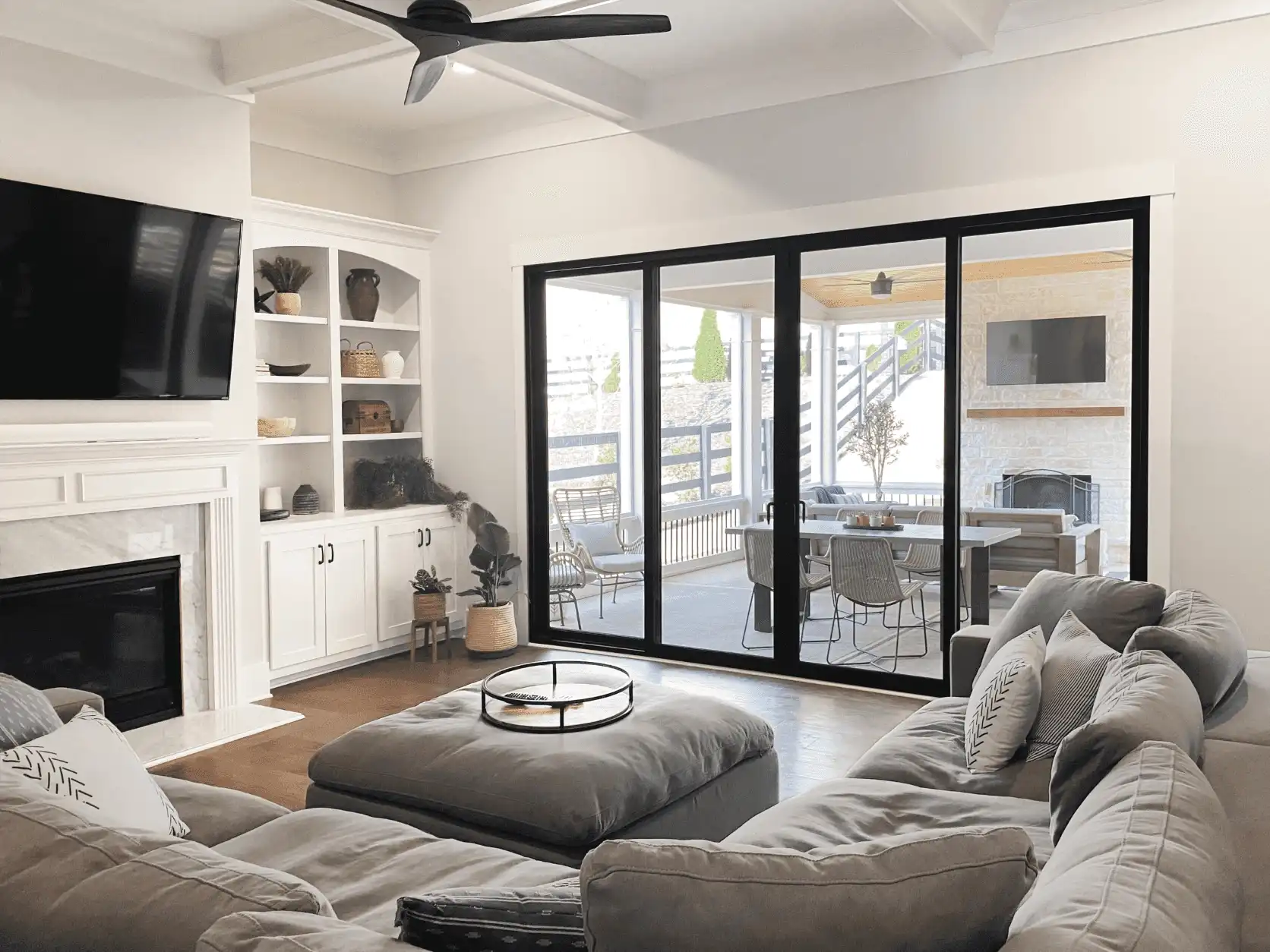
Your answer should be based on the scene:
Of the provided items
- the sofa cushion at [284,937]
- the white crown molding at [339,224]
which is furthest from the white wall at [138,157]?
the sofa cushion at [284,937]

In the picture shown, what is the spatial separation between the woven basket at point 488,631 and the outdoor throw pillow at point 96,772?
3725 mm

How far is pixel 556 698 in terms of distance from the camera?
11.1ft

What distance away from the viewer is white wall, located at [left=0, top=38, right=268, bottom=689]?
14.1ft

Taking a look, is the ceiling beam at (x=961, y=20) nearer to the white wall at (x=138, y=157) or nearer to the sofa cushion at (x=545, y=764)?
the sofa cushion at (x=545, y=764)

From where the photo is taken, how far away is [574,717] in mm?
3244

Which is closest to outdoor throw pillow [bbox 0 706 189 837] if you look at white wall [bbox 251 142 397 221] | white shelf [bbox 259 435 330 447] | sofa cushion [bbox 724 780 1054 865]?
sofa cushion [bbox 724 780 1054 865]

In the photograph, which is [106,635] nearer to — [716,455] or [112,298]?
[112,298]

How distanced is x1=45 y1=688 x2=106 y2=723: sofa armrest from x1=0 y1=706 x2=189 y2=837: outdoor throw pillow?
20.2 inches

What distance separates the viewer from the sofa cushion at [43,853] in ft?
4.47

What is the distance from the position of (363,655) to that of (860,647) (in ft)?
9.44

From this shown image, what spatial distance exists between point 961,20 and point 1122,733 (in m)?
3.41

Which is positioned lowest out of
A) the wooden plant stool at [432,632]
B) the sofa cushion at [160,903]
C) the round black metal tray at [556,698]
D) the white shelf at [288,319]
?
the wooden plant stool at [432,632]

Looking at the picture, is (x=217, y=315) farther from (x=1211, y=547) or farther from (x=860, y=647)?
(x=1211, y=547)

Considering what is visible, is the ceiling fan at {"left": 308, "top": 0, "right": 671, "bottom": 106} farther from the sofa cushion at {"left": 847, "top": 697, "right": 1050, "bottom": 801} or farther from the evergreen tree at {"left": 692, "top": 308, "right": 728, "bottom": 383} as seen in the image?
→ the evergreen tree at {"left": 692, "top": 308, "right": 728, "bottom": 383}
